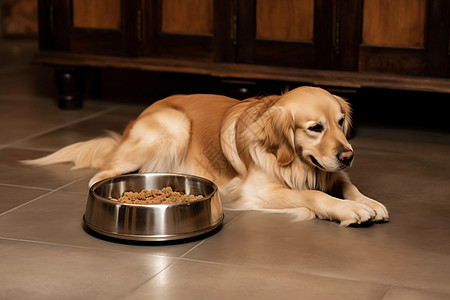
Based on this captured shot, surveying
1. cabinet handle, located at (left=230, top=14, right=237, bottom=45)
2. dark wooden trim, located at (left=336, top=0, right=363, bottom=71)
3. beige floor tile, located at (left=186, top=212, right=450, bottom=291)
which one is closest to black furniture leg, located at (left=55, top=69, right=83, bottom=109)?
cabinet handle, located at (left=230, top=14, right=237, bottom=45)

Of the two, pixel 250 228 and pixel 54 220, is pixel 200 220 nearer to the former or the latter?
pixel 250 228

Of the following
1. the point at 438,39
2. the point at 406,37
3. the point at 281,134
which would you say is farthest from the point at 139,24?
the point at 281,134

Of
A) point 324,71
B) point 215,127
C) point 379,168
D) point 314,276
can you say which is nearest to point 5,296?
point 314,276

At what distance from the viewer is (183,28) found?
179 inches

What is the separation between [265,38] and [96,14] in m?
1.07

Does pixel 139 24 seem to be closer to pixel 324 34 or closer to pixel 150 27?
pixel 150 27

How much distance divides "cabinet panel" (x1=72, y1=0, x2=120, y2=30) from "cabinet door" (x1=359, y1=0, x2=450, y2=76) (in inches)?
58.8

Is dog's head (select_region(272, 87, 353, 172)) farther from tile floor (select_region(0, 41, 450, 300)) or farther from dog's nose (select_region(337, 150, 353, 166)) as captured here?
tile floor (select_region(0, 41, 450, 300))

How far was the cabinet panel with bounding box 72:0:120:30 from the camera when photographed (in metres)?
4.66

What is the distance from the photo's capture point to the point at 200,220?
268 cm

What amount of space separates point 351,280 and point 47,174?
1674 millimetres

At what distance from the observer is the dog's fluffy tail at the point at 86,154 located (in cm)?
359

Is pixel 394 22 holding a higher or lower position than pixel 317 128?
higher

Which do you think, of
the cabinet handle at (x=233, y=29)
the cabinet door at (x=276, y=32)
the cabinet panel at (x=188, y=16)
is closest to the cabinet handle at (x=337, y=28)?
the cabinet door at (x=276, y=32)
